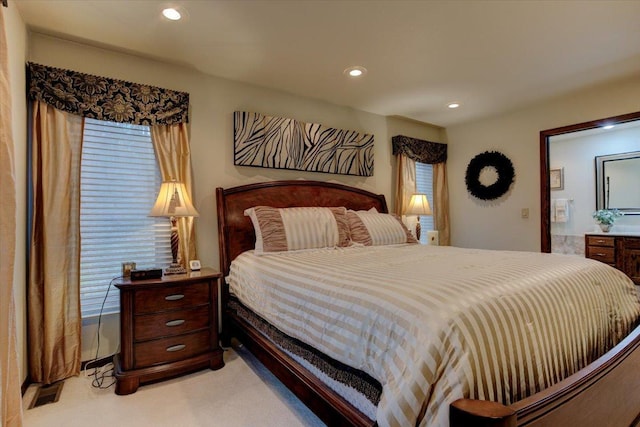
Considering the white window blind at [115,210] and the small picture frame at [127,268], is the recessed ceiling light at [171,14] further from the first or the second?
the small picture frame at [127,268]

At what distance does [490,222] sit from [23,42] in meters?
4.93

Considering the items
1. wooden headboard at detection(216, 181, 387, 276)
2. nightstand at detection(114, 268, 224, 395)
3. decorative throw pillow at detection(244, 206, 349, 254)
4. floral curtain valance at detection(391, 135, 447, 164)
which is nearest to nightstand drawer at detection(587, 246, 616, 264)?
floral curtain valance at detection(391, 135, 447, 164)

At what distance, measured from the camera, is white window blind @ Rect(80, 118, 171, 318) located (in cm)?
243

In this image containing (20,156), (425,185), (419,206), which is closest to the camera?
(20,156)

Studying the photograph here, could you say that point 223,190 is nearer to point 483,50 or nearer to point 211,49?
point 211,49

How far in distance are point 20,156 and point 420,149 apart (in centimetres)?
410

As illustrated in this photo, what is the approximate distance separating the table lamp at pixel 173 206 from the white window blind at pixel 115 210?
0.29m

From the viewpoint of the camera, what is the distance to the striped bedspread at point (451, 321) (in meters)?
0.98

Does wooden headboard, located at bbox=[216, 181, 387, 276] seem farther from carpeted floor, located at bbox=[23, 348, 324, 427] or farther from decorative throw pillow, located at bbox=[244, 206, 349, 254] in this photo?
carpeted floor, located at bbox=[23, 348, 324, 427]

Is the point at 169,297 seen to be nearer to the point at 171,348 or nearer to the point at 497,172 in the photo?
the point at 171,348

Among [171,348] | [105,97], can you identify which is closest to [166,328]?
[171,348]

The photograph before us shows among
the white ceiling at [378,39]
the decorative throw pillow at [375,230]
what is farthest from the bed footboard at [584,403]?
the white ceiling at [378,39]

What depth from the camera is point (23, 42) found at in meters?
2.14

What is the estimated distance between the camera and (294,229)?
2.74 m
